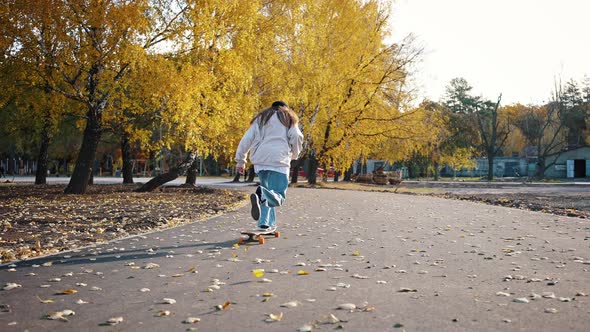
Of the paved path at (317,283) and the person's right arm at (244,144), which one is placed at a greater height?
the person's right arm at (244,144)

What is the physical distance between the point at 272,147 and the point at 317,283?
11.3ft

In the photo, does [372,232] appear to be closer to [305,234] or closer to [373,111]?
[305,234]

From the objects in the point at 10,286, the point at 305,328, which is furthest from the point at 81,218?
the point at 305,328

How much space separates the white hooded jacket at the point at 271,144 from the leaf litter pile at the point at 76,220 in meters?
2.72

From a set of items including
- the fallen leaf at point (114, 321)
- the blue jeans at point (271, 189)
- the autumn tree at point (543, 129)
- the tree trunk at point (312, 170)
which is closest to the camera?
the fallen leaf at point (114, 321)

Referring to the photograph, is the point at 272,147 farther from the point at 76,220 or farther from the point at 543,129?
the point at 543,129

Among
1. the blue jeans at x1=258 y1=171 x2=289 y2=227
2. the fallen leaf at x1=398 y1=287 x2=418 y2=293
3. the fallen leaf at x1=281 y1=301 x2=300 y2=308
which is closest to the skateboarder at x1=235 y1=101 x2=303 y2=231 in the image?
the blue jeans at x1=258 y1=171 x2=289 y2=227

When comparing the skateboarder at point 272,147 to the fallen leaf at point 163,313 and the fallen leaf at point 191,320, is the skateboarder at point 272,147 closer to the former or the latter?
the fallen leaf at point 163,313

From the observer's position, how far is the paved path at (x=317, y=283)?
4.43 m

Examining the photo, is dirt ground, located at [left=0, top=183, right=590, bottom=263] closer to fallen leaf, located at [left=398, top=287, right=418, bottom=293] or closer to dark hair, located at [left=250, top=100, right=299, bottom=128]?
dark hair, located at [left=250, top=100, right=299, bottom=128]

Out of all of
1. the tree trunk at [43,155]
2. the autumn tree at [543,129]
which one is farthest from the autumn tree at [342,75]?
the autumn tree at [543,129]

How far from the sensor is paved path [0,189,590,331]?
14.5 ft

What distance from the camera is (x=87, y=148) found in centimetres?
2002

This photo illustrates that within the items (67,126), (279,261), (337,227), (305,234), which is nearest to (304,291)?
(279,261)
